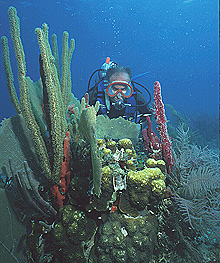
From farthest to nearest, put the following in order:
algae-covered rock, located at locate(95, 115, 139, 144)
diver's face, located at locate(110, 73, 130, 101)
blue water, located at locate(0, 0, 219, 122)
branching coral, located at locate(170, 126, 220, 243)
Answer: blue water, located at locate(0, 0, 219, 122) < diver's face, located at locate(110, 73, 130, 101) < algae-covered rock, located at locate(95, 115, 139, 144) < branching coral, located at locate(170, 126, 220, 243)

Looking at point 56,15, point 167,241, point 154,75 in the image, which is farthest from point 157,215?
point 154,75

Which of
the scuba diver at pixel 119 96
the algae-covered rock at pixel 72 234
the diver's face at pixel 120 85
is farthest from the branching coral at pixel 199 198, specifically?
the diver's face at pixel 120 85

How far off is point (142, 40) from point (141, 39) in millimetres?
1211

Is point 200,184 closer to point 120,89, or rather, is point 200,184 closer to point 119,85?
point 120,89

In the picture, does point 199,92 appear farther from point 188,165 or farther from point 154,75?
point 188,165

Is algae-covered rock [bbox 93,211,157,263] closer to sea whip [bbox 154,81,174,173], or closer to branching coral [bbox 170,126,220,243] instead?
branching coral [bbox 170,126,220,243]

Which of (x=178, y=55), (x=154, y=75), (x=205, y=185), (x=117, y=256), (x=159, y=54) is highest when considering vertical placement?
(x=178, y=55)

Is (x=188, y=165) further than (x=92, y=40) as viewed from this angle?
No

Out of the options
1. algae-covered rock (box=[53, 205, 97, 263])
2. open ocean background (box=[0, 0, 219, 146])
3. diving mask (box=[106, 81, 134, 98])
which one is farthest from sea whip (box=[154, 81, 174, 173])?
open ocean background (box=[0, 0, 219, 146])

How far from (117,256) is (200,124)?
1073 cm

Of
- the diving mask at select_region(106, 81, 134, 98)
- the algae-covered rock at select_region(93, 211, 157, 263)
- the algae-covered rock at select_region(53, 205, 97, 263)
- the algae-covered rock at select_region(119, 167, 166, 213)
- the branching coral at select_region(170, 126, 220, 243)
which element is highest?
the diving mask at select_region(106, 81, 134, 98)

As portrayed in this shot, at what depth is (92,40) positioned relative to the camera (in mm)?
56875

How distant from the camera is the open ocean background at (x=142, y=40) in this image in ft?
111

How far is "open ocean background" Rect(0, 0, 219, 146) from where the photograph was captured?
3388 centimetres
